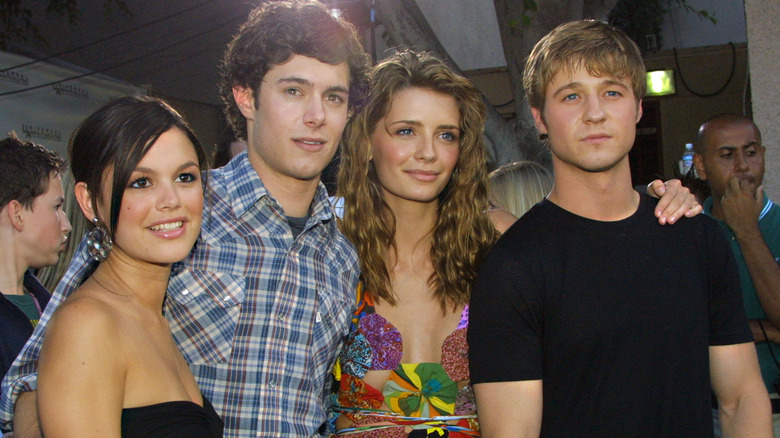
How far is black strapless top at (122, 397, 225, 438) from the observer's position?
1.76 m

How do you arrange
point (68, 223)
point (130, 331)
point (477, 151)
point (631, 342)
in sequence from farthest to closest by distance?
point (68, 223) → point (477, 151) → point (631, 342) → point (130, 331)

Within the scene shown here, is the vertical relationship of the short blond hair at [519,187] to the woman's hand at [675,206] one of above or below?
above

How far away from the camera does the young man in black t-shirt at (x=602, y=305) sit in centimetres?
218

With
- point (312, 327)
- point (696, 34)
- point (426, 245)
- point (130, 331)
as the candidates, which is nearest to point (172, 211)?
point (130, 331)

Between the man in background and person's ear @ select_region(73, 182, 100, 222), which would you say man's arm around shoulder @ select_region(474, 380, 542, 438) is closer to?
person's ear @ select_region(73, 182, 100, 222)

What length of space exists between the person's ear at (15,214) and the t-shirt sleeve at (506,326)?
2538mm

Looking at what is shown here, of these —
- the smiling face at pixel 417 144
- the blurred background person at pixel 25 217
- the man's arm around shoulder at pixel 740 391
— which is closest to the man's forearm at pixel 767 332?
the man's arm around shoulder at pixel 740 391

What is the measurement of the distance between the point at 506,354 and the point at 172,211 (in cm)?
110

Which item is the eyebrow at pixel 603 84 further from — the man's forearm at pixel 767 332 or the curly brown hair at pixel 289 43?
the man's forearm at pixel 767 332

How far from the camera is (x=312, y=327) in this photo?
2.45 meters

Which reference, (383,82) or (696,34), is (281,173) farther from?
(696,34)

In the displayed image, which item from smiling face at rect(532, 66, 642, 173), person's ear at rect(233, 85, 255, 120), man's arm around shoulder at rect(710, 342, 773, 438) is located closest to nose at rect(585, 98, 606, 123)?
smiling face at rect(532, 66, 642, 173)

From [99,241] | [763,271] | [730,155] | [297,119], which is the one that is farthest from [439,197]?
[730,155]

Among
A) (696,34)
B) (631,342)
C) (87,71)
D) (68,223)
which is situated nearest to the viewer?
(631,342)
